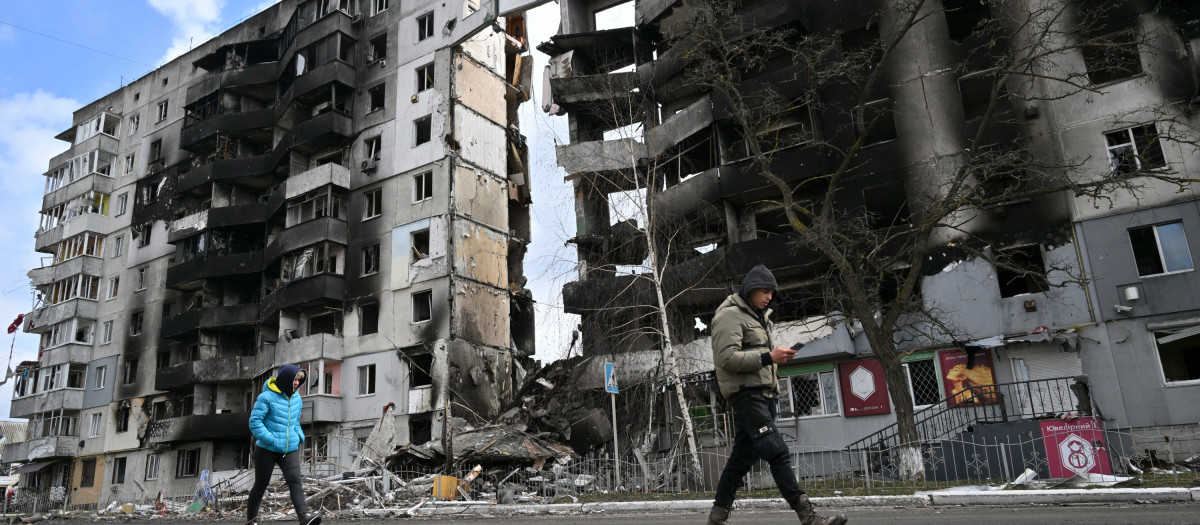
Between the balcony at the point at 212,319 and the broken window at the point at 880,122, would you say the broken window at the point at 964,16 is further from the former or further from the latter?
the balcony at the point at 212,319

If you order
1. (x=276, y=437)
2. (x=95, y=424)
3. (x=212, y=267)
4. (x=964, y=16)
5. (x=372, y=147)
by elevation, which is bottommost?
(x=276, y=437)

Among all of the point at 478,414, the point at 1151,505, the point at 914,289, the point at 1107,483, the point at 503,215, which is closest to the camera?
the point at 1151,505

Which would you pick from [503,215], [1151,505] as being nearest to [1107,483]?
[1151,505]

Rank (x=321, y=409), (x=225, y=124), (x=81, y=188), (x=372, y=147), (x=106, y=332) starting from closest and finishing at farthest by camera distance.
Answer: (x=321, y=409) → (x=372, y=147) → (x=225, y=124) → (x=106, y=332) → (x=81, y=188)

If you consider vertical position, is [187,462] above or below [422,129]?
below

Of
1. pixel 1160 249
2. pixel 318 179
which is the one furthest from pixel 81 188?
pixel 1160 249

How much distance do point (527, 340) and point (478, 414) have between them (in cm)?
776

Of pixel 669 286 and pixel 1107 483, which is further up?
pixel 669 286

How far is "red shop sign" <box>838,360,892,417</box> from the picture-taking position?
78.5 ft

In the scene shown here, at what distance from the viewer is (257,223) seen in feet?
142

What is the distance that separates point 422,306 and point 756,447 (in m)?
30.4

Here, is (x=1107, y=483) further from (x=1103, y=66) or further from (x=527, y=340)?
(x=527, y=340)

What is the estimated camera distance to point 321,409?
34.6 m

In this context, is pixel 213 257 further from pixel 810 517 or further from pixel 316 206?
pixel 810 517
